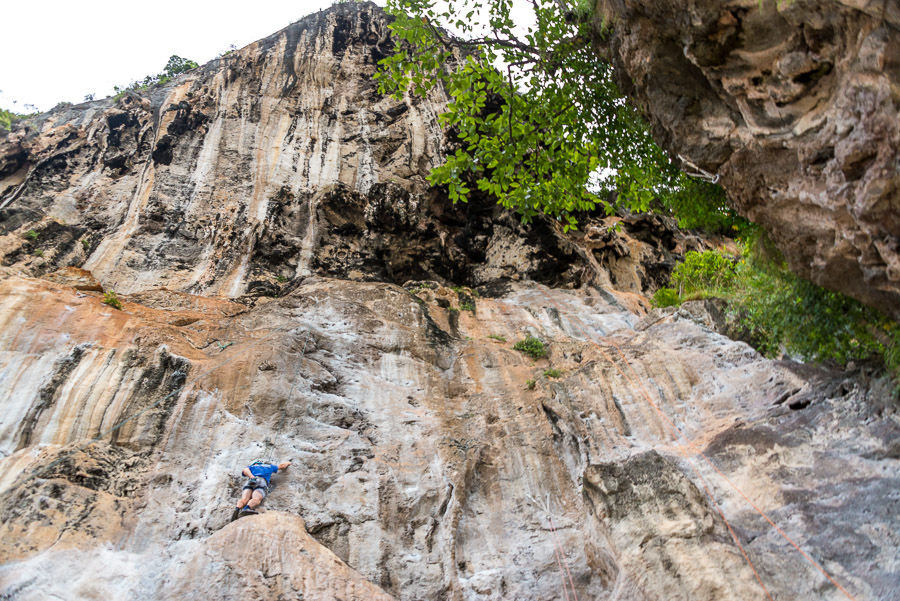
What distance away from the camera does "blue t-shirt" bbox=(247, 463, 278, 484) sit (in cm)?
843

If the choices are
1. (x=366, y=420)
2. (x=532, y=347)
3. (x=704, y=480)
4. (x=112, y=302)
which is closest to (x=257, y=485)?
(x=366, y=420)

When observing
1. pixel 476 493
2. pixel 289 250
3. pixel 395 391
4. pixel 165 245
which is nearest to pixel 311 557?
pixel 476 493

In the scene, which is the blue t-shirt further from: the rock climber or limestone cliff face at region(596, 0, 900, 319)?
limestone cliff face at region(596, 0, 900, 319)

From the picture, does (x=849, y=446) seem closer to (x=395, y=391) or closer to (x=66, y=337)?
(x=395, y=391)

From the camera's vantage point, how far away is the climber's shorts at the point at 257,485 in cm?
824

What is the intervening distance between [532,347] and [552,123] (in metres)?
5.18

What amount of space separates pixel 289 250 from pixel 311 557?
10452 millimetres

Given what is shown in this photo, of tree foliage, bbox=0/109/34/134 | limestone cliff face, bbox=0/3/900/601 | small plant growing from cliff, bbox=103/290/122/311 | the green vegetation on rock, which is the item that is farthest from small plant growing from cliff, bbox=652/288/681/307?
tree foliage, bbox=0/109/34/134

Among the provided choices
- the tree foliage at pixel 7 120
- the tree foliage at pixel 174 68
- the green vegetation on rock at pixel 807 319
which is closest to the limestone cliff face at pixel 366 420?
the green vegetation on rock at pixel 807 319

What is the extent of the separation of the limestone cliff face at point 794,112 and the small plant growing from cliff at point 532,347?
5574mm

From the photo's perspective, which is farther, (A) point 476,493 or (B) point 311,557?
(A) point 476,493

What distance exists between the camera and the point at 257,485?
8281 millimetres

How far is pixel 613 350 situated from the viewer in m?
11.7

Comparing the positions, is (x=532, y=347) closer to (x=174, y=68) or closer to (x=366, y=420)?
(x=366, y=420)
